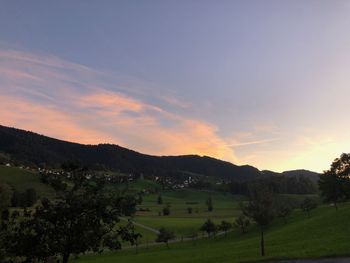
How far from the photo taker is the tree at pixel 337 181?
11319 centimetres

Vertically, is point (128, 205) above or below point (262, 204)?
below


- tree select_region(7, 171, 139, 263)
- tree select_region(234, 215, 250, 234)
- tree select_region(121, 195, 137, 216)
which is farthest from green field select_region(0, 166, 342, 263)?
tree select_region(121, 195, 137, 216)

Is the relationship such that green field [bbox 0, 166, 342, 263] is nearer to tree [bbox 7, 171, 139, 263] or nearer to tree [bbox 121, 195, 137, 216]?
tree [bbox 7, 171, 139, 263]

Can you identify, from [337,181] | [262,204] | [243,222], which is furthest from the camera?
[243,222]

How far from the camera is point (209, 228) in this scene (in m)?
126

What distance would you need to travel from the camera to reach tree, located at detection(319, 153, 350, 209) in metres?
113

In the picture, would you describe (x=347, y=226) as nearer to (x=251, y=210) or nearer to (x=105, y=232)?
(x=251, y=210)

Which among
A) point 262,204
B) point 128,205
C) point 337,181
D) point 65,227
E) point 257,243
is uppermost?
point 337,181

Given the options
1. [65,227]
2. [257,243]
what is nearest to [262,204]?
[257,243]

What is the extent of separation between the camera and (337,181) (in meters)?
114

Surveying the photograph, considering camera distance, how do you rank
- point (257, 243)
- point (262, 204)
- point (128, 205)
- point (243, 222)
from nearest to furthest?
point (128, 205) < point (262, 204) < point (257, 243) < point (243, 222)

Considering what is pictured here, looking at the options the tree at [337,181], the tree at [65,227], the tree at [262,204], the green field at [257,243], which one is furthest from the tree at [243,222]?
the tree at [65,227]

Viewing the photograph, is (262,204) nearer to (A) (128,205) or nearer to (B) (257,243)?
(B) (257,243)

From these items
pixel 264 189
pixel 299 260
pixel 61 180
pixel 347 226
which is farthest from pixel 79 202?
pixel 347 226
